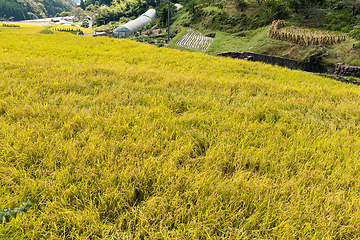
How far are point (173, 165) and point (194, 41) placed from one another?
3282 centimetres

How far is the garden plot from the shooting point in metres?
28.0

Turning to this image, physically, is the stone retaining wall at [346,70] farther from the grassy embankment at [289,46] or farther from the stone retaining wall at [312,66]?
the grassy embankment at [289,46]

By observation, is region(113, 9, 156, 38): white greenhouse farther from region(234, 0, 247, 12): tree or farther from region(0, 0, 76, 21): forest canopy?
region(0, 0, 76, 21): forest canopy

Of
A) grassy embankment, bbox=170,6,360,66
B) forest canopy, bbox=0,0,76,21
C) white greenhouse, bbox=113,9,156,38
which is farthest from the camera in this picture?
forest canopy, bbox=0,0,76,21

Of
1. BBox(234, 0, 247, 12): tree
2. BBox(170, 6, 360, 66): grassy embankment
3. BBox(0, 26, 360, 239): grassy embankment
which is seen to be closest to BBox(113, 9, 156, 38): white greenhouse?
BBox(170, 6, 360, 66): grassy embankment

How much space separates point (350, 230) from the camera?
1.23 m

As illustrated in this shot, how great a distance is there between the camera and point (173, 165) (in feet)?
5.67

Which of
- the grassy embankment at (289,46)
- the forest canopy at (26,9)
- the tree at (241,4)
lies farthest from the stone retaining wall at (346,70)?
the forest canopy at (26,9)

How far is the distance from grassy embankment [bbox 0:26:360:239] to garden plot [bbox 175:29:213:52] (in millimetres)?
25505

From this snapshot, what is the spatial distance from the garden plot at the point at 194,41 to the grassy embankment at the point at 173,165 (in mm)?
25505

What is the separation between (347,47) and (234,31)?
19.4m

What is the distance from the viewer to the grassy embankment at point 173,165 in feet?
4.10

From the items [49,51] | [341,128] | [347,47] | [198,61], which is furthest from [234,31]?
[341,128]

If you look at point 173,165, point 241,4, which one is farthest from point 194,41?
point 173,165
